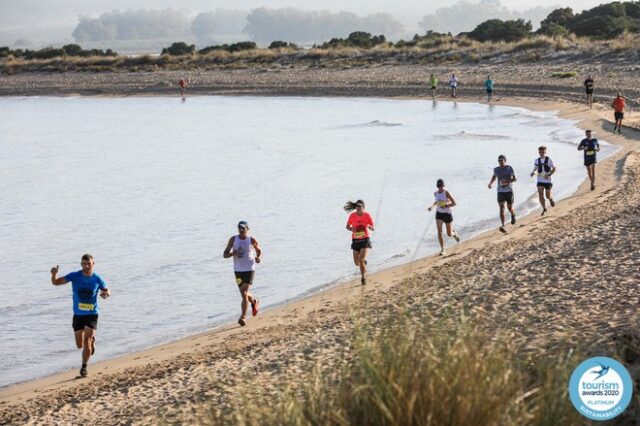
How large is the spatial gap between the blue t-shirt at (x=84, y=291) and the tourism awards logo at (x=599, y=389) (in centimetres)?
583

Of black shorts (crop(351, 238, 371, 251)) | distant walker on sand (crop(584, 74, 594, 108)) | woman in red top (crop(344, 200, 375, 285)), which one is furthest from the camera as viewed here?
distant walker on sand (crop(584, 74, 594, 108))

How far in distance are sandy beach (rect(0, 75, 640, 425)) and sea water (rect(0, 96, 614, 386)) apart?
3.22 ft

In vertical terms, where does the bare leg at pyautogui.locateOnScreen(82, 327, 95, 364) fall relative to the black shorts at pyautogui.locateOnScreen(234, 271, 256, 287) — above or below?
below

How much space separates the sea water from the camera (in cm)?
1347

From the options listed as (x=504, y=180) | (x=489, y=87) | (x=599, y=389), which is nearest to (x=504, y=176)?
(x=504, y=180)

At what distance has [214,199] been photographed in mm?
22734

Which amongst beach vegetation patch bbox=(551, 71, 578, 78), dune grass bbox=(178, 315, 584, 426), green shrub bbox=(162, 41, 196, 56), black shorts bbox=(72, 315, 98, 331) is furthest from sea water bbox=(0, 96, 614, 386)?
green shrub bbox=(162, 41, 196, 56)

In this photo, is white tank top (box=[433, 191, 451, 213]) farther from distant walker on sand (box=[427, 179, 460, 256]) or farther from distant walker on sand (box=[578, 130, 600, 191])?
distant walker on sand (box=[578, 130, 600, 191])

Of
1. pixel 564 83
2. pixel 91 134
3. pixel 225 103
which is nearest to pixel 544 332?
pixel 91 134

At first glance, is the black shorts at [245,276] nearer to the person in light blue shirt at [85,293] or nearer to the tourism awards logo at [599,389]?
the person in light blue shirt at [85,293]

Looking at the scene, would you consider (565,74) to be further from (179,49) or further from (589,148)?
(179,49)

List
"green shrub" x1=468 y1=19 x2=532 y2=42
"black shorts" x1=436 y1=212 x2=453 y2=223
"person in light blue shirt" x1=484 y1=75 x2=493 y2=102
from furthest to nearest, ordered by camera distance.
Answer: "green shrub" x1=468 y1=19 x2=532 y2=42 → "person in light blue shirt" x1=484 y1=75 x2=493 y2=102 → "black shorts" x1=436 y1=212 x2=453 y2=223

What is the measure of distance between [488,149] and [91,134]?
760 inches

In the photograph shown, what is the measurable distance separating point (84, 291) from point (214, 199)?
12855 mm
